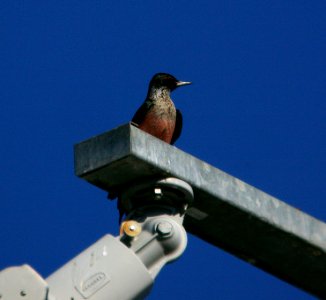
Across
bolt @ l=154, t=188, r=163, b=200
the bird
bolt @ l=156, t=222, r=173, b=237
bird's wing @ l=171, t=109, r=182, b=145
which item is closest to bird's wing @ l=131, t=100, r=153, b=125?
the bird

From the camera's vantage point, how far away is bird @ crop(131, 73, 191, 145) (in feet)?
31.6

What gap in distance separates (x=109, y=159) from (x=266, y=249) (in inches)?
37.6

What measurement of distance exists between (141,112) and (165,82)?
91 cm

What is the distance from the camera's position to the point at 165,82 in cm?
1080

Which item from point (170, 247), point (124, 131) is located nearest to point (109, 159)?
point (124, 131)

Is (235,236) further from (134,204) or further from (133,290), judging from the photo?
(133,290)

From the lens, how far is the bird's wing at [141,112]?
9795 mm

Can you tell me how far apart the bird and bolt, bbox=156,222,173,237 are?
4610 millimetres

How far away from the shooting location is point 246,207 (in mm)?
4969

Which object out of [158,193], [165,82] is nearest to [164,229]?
[158,193]

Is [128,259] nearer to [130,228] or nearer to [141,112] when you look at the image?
[130,228]

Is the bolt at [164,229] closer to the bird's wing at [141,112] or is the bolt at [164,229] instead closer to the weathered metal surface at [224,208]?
the weathered metal surface at [224,208]

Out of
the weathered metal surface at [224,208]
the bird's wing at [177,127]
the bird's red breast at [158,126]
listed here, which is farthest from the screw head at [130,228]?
the bird's wing at [177,127]

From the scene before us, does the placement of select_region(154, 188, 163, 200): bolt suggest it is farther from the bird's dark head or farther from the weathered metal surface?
the bird's dark head
